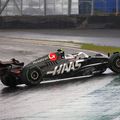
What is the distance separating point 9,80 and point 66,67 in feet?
6.28

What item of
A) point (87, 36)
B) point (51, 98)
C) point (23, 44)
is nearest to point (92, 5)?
point (87, 36)

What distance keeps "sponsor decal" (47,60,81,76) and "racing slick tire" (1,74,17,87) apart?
117 centimetres

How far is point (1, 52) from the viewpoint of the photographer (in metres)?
26.3

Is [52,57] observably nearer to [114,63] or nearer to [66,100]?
[114,63]

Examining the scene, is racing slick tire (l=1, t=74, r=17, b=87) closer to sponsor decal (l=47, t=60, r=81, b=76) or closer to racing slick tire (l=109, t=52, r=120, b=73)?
sponsor decal (l=47, t=60, r=81, b=76)

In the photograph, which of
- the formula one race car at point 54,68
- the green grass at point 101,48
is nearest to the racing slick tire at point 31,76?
the formula one race car at point 54,68

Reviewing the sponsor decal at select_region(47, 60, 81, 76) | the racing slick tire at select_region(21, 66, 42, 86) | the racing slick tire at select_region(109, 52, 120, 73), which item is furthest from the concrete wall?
the racing slick tire at select_region(21, 66, 42, 86)

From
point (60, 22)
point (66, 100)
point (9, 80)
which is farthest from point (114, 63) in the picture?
point (60, 22)

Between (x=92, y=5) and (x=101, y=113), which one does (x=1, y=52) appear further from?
(x=92, y=5)

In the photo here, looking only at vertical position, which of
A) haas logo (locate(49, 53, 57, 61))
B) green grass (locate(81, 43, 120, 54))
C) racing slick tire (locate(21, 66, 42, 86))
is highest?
haas logo (locate(49, 53, 57, 61))

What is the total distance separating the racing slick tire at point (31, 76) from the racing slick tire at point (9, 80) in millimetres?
379

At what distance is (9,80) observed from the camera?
50.8 feet

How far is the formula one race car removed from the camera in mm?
15312

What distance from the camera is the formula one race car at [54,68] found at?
15312mm
